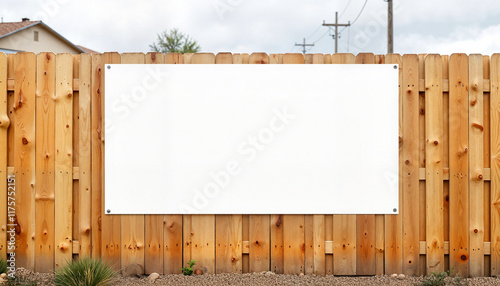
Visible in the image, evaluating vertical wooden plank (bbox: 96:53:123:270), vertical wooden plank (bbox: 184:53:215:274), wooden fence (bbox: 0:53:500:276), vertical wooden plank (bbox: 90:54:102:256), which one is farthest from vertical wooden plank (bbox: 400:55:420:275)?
vertical wooden plank (bbox: 90:54:102:256)

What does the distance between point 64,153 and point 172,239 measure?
4.16ft

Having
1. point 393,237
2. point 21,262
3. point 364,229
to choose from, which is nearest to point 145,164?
point 21,262

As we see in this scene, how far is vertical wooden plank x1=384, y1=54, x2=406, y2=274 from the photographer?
155 inches

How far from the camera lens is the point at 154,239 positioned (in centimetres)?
396

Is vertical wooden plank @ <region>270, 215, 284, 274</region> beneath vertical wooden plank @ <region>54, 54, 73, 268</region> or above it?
beneath

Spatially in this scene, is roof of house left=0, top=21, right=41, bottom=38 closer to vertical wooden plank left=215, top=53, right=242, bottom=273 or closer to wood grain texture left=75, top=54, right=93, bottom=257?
wood grain texture left=75, top=54, right=93, bottom=257

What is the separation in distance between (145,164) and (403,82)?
8.10 feet

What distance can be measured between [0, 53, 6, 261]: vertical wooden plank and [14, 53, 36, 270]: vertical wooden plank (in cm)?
10

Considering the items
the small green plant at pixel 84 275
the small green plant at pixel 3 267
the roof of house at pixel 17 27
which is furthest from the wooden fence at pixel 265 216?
the roof of house at pixel 17 27

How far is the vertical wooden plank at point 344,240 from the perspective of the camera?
3.92m

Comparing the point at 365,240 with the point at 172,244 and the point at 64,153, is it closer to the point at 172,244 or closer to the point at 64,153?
the point at 172,244

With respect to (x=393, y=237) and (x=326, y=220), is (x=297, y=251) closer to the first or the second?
(x=326, y=220)

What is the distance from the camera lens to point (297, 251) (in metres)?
3.94

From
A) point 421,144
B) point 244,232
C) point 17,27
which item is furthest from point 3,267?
point 17,27
